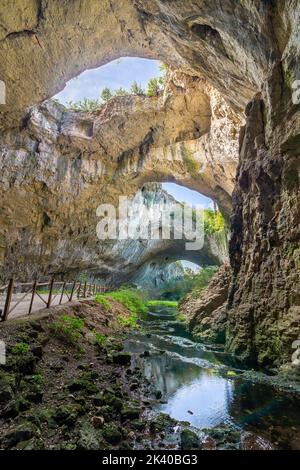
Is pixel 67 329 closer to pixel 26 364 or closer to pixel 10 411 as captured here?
pixel 26 364

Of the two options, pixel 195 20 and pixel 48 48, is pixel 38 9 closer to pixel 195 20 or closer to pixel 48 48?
pixel 48 48

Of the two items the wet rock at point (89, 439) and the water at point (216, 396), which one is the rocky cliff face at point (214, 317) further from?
the wet rock at point (89, 439)

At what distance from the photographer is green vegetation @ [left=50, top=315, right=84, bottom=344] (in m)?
6.04

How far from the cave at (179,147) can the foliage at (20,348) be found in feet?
0.12

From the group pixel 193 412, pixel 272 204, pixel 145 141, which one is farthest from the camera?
pixel 145 141

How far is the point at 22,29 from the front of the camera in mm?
8234

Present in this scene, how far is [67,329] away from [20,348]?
1.90 meters

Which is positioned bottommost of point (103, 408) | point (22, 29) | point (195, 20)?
point (103, 408)

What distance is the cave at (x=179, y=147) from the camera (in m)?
→ 5.32

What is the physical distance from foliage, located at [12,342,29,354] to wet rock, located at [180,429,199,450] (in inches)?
109

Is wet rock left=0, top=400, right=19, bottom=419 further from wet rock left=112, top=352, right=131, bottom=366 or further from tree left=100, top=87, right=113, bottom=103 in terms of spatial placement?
tree left=100, top=87, right=113, bottom=103

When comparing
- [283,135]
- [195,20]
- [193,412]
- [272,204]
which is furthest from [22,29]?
[193,412]

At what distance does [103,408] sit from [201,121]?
1405cm

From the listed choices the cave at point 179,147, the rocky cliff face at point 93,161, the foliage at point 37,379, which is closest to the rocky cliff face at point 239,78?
the cave at point 179,147
